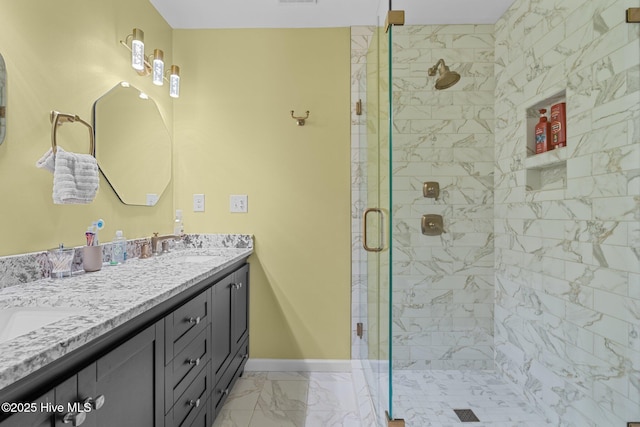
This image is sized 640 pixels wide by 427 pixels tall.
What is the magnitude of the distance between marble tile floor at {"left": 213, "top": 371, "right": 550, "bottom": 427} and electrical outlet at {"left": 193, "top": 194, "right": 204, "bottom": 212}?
1.21 meters

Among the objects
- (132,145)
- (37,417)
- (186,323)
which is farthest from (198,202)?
(37,417)

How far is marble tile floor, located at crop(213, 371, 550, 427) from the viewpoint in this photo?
5.46 ft

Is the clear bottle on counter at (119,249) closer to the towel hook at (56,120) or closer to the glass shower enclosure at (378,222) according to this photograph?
the towel hook at (56,120)

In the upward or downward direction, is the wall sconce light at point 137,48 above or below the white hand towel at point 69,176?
above

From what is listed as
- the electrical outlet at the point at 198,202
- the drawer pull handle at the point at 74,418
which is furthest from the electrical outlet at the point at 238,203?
the drawer pull handle at the point at 74,418

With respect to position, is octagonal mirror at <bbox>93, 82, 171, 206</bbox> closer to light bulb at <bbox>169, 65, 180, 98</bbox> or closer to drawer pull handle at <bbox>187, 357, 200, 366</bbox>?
light bulb at <bbox>169, 65, 180, 98</bbox>

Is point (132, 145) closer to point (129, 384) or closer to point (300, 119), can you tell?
point (300, 119)

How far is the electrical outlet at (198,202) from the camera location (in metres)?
2.24

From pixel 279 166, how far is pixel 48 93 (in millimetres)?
1276

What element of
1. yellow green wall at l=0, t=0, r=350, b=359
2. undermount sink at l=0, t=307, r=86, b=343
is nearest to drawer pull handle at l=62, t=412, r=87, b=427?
undermount sink at l=0, t=307, r=86, b=343

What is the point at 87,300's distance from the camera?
2.97 ft

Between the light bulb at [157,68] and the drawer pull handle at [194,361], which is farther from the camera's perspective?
the light bulb at [157,68]

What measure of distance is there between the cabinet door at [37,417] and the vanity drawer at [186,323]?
1.48ft

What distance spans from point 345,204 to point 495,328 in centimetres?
130
